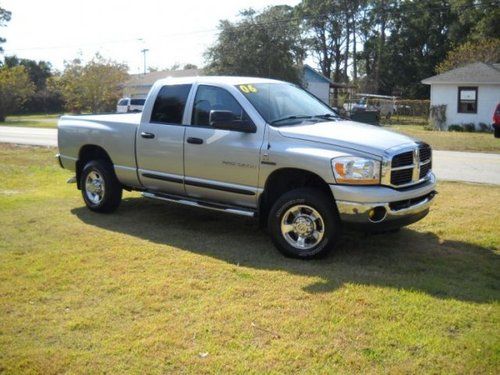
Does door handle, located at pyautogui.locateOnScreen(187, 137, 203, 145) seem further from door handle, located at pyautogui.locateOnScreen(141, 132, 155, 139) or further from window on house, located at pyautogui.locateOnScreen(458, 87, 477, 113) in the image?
window on house, located at pyautogui.locateOnScreen(458, 87, 477, 113)

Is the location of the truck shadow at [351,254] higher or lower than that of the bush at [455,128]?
lower

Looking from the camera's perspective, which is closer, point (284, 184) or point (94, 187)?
point (284, 184)

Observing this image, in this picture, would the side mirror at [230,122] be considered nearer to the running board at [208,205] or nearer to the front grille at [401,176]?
the running board at [208,205]

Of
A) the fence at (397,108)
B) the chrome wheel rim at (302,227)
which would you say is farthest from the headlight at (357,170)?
the fence at (397,108)

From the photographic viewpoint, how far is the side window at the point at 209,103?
6617 millimetres

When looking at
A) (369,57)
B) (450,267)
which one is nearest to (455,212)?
(450,267)

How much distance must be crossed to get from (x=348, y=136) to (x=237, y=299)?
2.14 m

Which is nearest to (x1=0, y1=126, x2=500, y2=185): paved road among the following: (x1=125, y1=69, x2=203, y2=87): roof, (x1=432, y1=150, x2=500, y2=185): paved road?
(x1=432, y1=150, x2=500, y2=185): paved road

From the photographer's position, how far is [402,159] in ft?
18.9

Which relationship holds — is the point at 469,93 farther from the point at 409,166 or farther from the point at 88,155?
the point at 409,166

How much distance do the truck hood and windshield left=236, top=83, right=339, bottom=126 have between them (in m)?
0.27

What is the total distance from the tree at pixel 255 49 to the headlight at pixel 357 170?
35842mm

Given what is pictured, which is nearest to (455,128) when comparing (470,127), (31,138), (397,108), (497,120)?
(470,127)

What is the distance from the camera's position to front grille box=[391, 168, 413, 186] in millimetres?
5680
